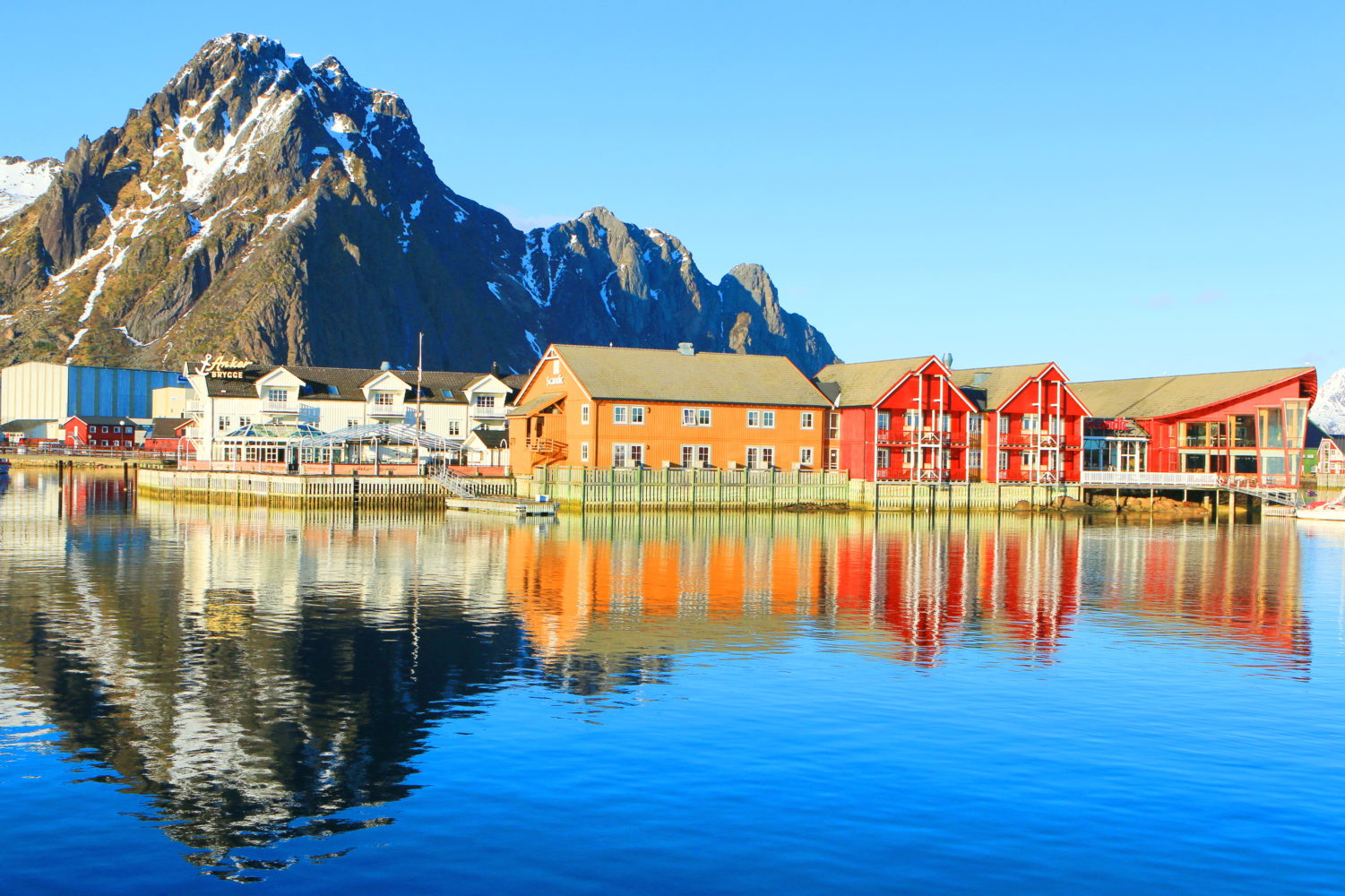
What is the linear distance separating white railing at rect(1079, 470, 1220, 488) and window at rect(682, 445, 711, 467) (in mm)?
27765

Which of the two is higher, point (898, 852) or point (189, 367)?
point (189, 367)

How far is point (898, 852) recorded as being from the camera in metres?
14.2

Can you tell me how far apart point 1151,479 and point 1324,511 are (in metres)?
11.2

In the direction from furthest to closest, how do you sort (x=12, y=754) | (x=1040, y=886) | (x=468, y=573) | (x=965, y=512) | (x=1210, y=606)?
(x=965, y=512), (x=468, y=573), (x=1210, y=606), (x=12, y=754), (x=1040, y=886)

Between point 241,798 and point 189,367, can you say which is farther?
point 189,367

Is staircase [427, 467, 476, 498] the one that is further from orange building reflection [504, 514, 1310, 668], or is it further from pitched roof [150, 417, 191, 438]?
pitched roof [150, 417, 191, 438]

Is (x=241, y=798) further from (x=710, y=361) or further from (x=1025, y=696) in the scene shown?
(x=710, y=361)

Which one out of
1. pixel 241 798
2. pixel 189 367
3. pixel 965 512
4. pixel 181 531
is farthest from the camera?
pixel 189 367

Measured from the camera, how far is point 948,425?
83312mm

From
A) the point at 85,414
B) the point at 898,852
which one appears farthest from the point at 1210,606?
the point at 85,414

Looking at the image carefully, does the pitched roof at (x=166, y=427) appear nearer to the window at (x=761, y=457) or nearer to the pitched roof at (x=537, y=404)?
the pitched roof at (x=537, y=404)

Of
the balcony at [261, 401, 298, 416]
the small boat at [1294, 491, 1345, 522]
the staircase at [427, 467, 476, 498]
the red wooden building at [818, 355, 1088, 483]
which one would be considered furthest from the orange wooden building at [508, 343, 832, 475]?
the small boat at [1294, 491, 1345, 522]

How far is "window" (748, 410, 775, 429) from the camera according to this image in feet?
263

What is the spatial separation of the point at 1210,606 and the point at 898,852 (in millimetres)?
25959
